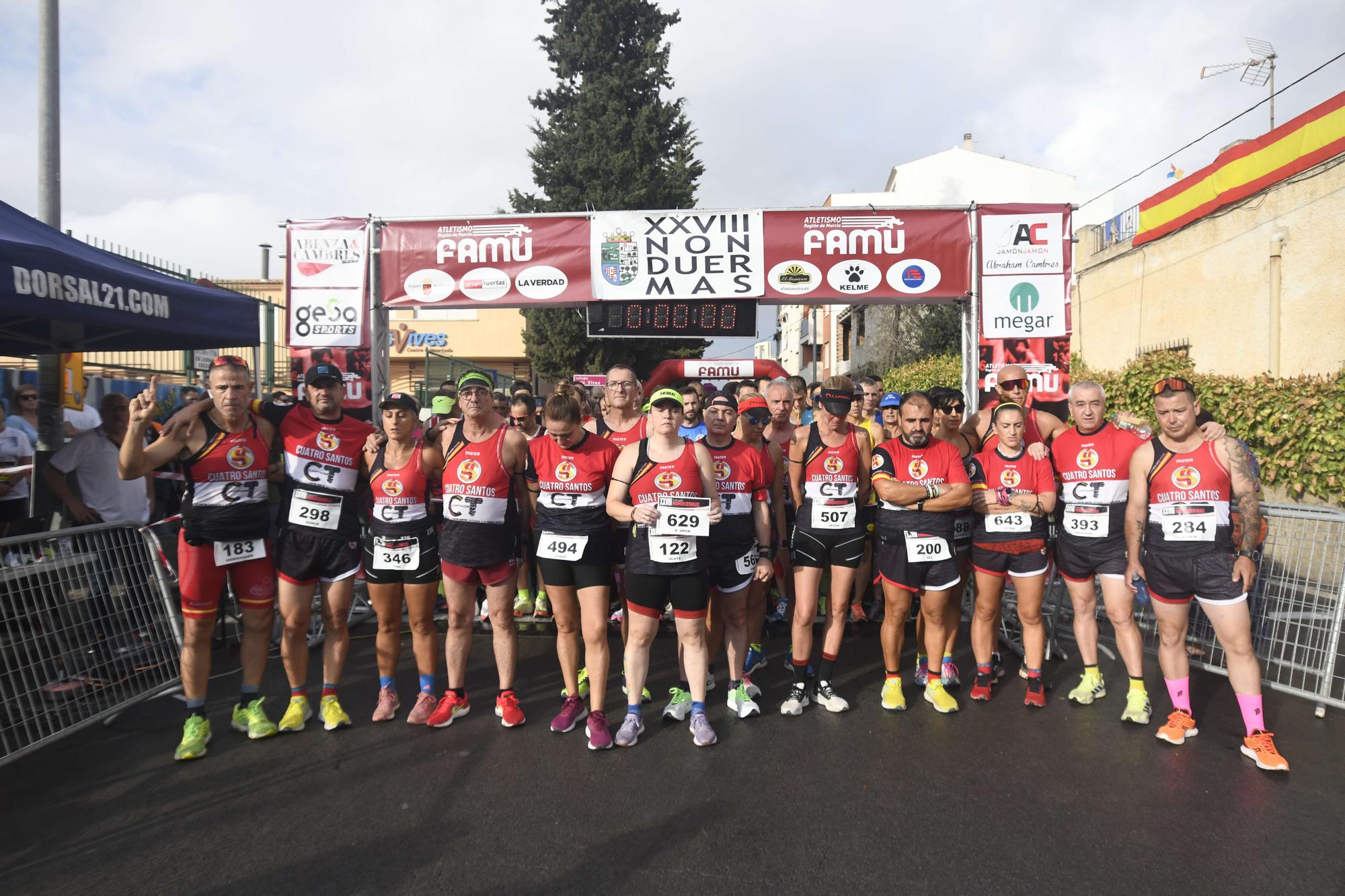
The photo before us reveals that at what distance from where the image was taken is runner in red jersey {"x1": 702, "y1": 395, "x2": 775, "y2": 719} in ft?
14.7

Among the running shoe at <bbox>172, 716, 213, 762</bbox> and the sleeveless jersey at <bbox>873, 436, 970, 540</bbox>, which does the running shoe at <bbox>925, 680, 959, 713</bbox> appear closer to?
the sleeveless jersey at <bbox>873, 436, 970, 540</bbox>

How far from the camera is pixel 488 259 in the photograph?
27.0ft

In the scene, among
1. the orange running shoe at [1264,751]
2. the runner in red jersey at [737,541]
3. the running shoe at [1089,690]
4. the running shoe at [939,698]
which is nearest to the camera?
the orange running shoe at [1264,751]

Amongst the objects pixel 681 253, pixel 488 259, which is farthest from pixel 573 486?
pixel 488 259

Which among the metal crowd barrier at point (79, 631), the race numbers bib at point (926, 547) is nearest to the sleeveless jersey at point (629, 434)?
the race numbers bib at point (926, 547)

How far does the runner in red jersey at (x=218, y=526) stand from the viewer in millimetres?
4109

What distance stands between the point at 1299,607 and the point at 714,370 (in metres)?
19.5

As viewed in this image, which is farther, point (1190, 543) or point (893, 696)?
point (893, 696)

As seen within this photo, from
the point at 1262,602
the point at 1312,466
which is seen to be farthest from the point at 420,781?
the point at 1312,466

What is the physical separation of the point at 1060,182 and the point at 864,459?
39270 millimetres

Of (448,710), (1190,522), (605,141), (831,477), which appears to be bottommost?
(448,710)

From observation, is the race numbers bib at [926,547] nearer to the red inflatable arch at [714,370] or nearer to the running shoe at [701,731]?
the running shoe at [701,731]

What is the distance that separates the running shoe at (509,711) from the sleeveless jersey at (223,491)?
166cm

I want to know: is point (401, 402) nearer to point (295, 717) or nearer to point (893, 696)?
point (295, 717)
